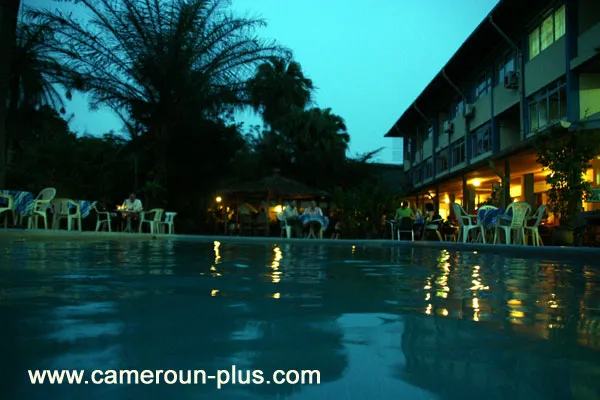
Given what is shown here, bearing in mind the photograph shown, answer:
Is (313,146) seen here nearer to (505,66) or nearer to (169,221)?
(505,66)

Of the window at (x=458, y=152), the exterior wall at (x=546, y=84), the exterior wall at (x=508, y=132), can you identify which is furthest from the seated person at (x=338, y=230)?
the window at (x=458, y=152)

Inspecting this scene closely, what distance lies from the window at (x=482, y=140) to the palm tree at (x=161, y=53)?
26.8 feet

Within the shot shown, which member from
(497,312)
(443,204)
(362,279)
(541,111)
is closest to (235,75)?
(541,111)

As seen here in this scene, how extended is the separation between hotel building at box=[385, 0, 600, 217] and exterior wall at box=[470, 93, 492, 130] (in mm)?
37

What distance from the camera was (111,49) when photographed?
16.5 m

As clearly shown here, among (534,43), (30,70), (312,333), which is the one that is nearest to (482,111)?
(534,43)

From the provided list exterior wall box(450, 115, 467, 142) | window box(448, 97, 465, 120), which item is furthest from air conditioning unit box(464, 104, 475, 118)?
window box(448, 97, 465, 120)

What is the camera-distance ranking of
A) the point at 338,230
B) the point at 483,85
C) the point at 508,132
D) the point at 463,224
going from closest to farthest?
the point at 463,224 → the point at 338,230 → the point at 508,132 → the point at 483,85

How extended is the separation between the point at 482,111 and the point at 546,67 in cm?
540

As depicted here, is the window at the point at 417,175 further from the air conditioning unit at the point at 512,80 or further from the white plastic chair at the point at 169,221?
the white plastic chair at the point at 169,221

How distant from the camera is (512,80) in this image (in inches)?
698

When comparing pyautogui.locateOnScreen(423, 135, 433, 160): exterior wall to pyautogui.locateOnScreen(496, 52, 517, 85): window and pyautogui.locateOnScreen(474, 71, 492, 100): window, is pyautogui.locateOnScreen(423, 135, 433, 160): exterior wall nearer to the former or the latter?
pyautogui.locateOnScreen(474, 71, 492, 100): window

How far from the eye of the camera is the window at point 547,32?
1522 cm

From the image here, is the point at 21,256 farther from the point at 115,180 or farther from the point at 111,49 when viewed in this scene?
the point at 115,180
